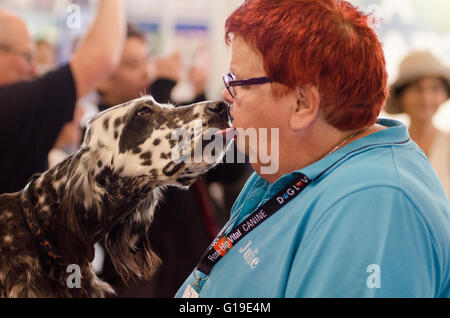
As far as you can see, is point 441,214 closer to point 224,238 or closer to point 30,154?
point 224,238

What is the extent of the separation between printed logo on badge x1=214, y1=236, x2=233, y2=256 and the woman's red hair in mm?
404

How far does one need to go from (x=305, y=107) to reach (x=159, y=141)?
39cm

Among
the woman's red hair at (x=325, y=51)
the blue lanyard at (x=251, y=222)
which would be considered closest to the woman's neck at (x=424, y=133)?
the woman's red hair at (x=325, y=51)

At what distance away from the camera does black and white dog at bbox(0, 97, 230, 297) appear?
1245mm

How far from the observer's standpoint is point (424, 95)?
127 inches

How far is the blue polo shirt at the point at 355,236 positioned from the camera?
101cm

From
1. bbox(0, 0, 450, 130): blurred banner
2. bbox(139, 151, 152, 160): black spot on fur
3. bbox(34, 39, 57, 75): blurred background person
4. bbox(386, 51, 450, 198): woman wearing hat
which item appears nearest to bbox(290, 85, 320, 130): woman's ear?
bbox(0, 0, 450, 130): blurred banner

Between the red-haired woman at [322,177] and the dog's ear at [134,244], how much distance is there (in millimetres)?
137

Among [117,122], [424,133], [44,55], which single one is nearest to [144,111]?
[117,122]

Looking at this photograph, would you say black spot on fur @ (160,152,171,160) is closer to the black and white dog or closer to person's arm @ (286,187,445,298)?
the black and white dog

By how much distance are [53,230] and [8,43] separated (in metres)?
0.86

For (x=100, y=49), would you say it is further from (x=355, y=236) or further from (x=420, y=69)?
(x=420, y=69)

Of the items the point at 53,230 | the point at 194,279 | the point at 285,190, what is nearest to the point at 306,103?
the point at 285,190

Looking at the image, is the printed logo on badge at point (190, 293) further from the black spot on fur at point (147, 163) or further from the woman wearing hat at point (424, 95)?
the woman wearing hat at point (424, 95)
